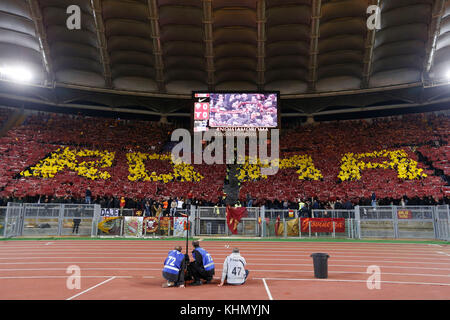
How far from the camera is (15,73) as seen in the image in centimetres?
3238

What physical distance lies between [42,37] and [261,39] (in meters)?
18.3

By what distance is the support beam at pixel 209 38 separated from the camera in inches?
1038

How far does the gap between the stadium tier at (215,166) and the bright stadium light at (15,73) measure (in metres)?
6.11

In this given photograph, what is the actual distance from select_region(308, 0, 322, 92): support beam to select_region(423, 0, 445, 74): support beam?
8464 mm

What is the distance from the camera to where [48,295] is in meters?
6.41

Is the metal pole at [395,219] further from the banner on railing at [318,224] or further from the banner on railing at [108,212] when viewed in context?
the banner on railing at [108,212]

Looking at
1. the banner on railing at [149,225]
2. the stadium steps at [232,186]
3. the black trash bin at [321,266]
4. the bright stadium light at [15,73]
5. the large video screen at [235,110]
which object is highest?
the bright stadium light at [15,73]

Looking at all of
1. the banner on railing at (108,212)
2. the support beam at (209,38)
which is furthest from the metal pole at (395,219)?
the support beam at (209,38)

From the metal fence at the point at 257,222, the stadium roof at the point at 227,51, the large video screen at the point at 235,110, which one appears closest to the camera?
the metal fence at the point at 257,222

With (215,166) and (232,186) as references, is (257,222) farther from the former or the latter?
(215,166)

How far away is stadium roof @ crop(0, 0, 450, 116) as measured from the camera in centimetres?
2736

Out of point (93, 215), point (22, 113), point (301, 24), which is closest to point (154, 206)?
point (93, 215)

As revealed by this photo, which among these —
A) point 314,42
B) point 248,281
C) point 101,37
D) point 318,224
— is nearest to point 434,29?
point 314,42

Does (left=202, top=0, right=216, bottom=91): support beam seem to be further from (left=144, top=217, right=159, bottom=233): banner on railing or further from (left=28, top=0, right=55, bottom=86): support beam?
(left=144, top=217, right=159, bottom=233): banner on railing
